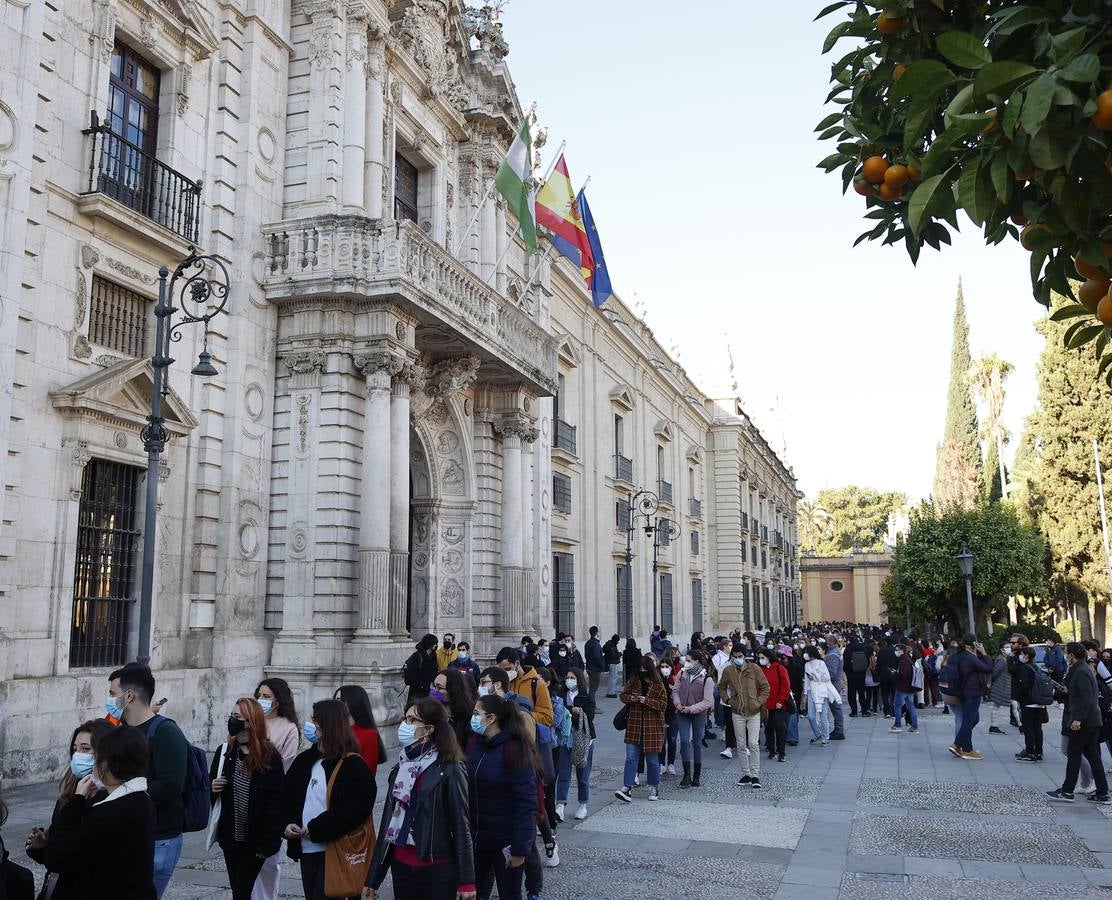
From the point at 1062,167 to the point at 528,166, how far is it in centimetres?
1769

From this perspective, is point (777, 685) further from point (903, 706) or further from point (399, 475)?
point (399, 475)

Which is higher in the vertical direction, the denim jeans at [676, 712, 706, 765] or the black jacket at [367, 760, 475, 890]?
the black jacket at [367, 760, 475, 890]

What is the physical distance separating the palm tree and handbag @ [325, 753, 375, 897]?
65.4 meters

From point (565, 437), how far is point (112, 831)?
24.6 meters

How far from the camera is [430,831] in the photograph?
5105mm

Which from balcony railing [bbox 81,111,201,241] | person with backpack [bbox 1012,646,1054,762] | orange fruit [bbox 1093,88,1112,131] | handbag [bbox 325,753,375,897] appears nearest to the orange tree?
orange fruit [bbox 1093,88,1112,131]

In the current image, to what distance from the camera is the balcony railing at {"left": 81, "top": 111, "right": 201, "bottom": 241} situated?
12.6 metres

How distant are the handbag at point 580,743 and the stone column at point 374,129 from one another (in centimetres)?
1045

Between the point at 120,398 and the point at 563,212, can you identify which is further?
the point at 563,212

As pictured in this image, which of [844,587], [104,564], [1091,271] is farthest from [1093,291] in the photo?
[844,587]

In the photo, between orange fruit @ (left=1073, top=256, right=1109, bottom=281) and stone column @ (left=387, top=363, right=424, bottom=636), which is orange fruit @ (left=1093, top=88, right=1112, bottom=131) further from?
stone column @ (left=387, top=363, right=424, bottom=636)

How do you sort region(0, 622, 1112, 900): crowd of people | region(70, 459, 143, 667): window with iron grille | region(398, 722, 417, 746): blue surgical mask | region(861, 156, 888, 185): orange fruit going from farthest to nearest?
1. region(70, 459, 143, 667): window with iron grille
2. region(398, 722, 417, 746): blue surgical mask
3. region(0, 622, 1112, 900): crowd of people
4. region(861, 156, 888, 185): orange fruit

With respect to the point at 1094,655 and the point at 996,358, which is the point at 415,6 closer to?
the point at 1094,655

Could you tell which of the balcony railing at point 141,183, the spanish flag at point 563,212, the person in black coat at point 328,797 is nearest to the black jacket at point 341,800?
the person in black coat at point 328,797
